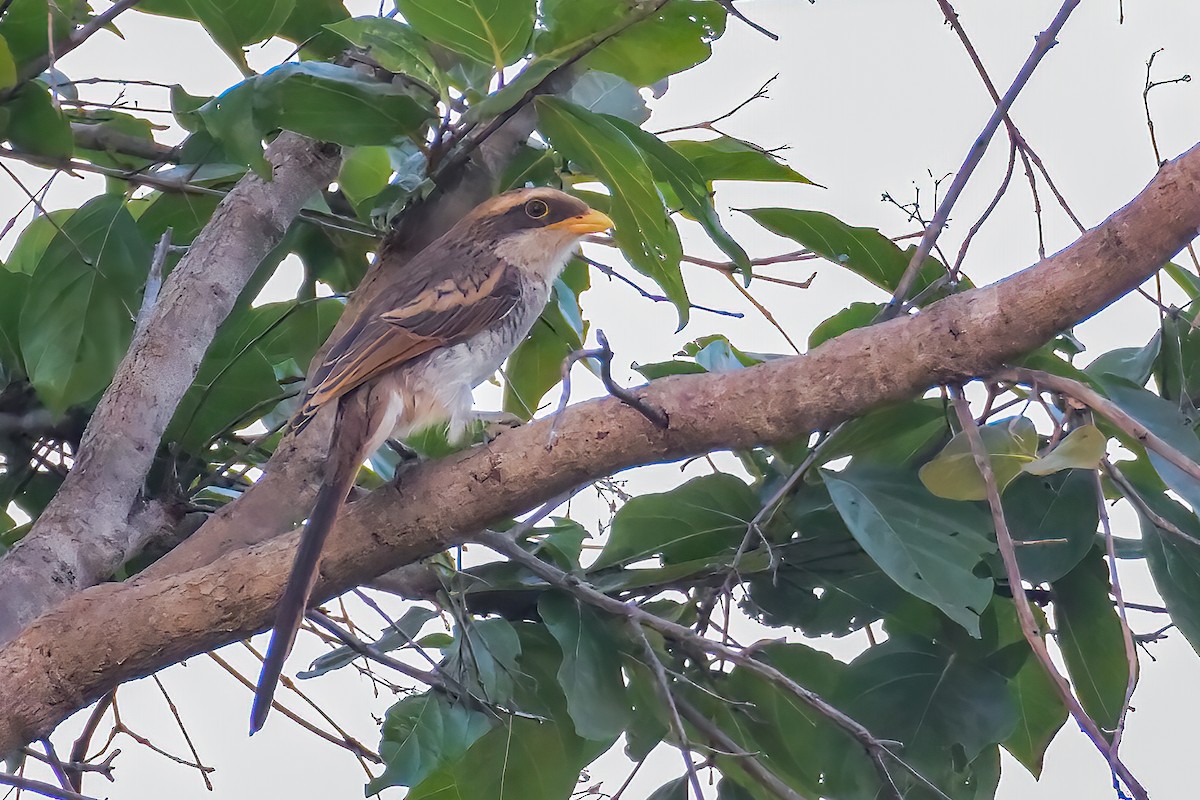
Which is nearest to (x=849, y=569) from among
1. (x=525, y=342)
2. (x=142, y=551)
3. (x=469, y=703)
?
(x=469, y=703)

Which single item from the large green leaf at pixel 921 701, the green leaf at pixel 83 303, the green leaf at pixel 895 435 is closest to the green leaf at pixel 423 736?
the large green leaf at pixel 921 701

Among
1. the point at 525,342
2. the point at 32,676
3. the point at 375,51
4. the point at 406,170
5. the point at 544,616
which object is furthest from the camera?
the point at 525,342

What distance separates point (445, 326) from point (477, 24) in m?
0.46

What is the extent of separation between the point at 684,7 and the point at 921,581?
0.77 meters

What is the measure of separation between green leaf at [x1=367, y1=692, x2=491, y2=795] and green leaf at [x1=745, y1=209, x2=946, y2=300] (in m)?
0.79

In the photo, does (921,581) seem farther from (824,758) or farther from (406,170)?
(406,170)

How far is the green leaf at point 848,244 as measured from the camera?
5.00 feet

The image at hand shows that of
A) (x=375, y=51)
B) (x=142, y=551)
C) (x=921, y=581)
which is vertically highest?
(x=375, y=51)

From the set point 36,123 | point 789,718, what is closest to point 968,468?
point 789,718

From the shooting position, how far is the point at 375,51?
140 cm

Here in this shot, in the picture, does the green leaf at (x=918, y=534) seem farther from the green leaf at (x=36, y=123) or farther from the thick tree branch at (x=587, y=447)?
the green leaf at (x=36, y=123)

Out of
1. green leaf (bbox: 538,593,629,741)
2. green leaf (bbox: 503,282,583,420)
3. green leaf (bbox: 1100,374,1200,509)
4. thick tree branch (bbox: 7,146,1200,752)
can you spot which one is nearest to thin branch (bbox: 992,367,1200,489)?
thick tree branch (bbox: 7,146,1200,752)

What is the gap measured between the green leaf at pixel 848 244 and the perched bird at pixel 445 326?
0.33m

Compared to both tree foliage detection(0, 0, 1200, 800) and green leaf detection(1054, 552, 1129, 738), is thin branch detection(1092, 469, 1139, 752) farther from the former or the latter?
green leaf detection(1054, 552, 1129, 738)
